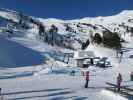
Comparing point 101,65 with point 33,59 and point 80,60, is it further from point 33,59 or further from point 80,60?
point 33,59

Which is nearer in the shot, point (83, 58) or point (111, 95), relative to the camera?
point (111, 95)

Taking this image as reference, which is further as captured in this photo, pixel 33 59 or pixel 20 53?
pixel 20 53

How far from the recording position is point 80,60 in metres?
75.3

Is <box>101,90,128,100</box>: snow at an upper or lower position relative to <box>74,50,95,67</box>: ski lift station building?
lower

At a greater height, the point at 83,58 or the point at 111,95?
the point at 83,58

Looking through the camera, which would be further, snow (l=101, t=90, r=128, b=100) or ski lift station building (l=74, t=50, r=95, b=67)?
ski lift station building (l=74, t=50, r=95, b=67)

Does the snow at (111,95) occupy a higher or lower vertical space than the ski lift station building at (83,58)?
lower

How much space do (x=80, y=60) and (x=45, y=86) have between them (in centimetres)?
4675

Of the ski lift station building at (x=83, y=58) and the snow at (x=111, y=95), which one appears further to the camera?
the ski lift station building at (x=83, y=58)

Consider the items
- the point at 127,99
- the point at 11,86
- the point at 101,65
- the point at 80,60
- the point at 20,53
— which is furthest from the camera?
the point at 20,53

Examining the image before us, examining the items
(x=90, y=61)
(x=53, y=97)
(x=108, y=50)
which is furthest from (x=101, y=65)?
(x=53, y=97)

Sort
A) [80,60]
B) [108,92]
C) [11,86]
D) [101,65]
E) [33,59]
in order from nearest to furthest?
Result: [108,92] → [11,86] → [101,65] → [80,60] → [33,59]

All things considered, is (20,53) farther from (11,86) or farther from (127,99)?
(127,99)

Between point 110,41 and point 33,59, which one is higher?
point 110,41
